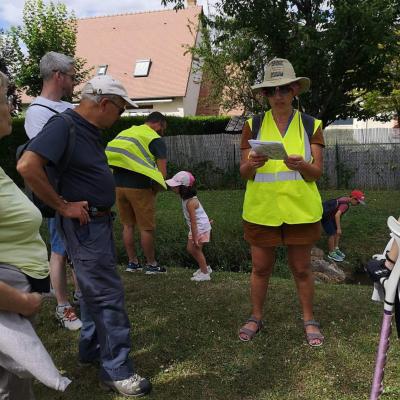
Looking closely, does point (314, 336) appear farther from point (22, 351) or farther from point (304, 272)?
point (22, 351)

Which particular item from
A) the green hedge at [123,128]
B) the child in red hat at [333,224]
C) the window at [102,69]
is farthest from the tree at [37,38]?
the child in red hat at [333,224]

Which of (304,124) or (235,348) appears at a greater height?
(304,124)

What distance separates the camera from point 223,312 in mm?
4285

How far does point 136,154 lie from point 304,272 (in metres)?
2.45

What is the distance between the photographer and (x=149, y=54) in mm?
27953

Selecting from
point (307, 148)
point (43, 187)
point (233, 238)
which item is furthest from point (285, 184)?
point (233, 238)

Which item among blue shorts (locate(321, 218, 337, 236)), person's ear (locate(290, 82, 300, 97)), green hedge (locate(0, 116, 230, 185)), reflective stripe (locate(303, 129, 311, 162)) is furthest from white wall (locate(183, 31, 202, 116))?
reflective stripe (locate(303, 129, 311, 162))

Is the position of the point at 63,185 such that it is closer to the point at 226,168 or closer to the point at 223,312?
the point at 223,312

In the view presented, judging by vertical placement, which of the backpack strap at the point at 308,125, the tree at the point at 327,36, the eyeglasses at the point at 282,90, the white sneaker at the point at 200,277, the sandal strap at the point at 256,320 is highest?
the tree at the point at 327,36

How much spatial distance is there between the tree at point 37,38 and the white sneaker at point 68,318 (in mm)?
15676

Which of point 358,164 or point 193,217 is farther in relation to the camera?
point 358,164

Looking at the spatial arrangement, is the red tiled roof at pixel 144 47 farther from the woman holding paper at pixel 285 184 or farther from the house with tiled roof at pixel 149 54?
the woman holding paper at pixel 285 184

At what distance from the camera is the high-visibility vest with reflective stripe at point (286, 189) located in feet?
11.4

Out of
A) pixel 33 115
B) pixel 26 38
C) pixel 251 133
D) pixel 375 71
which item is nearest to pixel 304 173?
pixel 251 133
